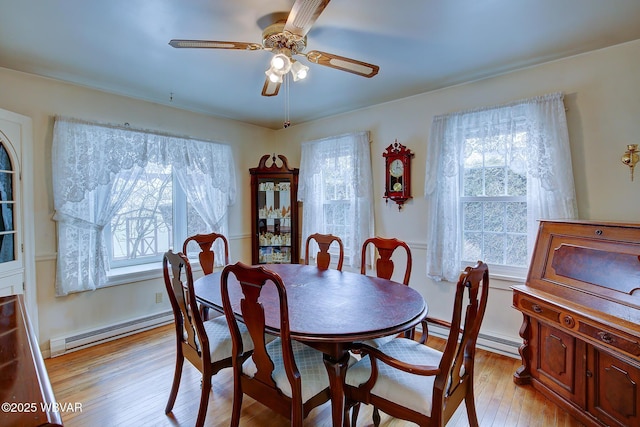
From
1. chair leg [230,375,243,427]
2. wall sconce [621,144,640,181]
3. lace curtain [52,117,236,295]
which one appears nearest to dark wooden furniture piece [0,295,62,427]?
chair leg [230,375,243,427]

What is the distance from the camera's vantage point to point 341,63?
1.97 metres

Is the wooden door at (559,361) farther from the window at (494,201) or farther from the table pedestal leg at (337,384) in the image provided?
the table pedestal leg at (337,384)

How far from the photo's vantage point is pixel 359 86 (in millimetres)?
3012

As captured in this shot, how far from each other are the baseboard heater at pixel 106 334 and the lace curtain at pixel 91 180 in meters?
0.43

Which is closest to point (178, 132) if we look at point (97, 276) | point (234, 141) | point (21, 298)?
point (234, 141)

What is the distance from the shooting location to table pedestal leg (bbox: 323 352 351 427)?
1441mm

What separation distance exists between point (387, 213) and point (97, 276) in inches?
118

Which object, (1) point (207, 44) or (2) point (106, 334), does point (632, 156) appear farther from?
(2) point (106, 334)

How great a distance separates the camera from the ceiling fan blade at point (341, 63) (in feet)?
5.96

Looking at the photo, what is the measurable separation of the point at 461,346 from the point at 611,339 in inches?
34.5

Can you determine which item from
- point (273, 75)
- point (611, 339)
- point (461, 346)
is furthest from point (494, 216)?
point (273, 75)

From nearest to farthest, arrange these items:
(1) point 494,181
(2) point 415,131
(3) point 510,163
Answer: (3) point 510,163 → (1) point 494,181 → (2) point 415,131

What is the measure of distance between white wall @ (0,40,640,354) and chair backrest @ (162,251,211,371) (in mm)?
1622

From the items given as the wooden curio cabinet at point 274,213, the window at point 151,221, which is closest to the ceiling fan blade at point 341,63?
the wooden curio cabinet at point 274,213
